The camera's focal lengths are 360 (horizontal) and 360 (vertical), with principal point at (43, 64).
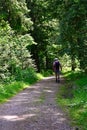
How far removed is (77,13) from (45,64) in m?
34.9

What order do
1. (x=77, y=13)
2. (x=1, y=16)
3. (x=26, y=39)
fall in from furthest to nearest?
(x=26, y=39) → (x=1, y=16) → (x=77, y=13)

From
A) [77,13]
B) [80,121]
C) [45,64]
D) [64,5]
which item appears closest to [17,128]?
[80,121]

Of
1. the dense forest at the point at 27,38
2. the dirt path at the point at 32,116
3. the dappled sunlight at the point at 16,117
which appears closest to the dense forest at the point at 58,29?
the dense forest at the point at 27,38

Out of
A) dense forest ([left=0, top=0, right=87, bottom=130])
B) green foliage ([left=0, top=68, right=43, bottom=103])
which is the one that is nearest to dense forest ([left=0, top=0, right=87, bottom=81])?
dense forest ([left=0, top=0, right=87, bottom=130])

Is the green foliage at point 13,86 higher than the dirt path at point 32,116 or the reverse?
the reverse

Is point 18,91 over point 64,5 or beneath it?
beneath

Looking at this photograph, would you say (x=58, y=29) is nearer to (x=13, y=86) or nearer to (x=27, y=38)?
(x=27, y=38)

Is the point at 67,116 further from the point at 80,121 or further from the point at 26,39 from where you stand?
the point at 26,39

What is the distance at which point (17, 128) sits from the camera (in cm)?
1140

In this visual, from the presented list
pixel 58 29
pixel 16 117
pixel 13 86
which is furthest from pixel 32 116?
pixel 58 29

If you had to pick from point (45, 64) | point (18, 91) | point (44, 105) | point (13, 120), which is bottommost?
point (45, 64)

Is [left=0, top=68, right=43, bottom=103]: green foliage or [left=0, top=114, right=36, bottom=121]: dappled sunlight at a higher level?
[left=0, top=114, right=36, bottom=121]: dappled sunlight

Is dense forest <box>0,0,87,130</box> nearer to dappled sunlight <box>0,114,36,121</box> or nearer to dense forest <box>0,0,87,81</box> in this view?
dense forest <box>0,0,87,81</box>

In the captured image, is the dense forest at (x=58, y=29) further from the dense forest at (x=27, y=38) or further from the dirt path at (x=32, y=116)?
the dirt path at (x=32, y=116)
